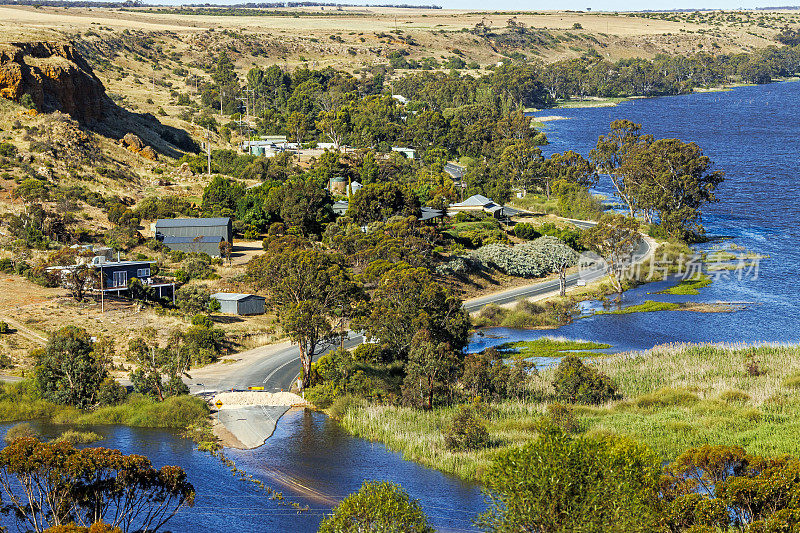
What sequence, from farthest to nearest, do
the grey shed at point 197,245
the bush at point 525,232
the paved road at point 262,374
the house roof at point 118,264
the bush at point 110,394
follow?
the bush at point 525,232
the grey shed at point 197,245
the house roof at point 118,264
the paved road at point 262,374
the bush at point 110,394

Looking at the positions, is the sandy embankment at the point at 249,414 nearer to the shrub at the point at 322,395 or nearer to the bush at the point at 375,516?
the shrub at the point at 322,395

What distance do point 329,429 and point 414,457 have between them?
6278 mm

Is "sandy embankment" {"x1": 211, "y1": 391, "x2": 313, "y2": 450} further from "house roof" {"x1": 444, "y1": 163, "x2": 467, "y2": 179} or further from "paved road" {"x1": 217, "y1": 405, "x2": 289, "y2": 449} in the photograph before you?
"house roof" {"x1": 444, "y1": 163, "x2": 467, "y2": 179}

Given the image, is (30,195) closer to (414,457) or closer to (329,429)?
(329,429)

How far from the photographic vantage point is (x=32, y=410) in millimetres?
46750

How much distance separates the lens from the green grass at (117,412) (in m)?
45.9

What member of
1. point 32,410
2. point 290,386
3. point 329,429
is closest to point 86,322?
point 32,410

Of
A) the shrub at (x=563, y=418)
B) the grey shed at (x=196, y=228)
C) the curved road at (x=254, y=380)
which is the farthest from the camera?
the grey shed at (x=196, y=228)

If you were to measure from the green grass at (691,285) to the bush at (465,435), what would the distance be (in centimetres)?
4106

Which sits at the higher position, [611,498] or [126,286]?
[611,498]

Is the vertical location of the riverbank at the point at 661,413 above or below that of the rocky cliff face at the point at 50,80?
below

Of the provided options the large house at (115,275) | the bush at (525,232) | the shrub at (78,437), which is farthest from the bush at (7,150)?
the bush at (525,232)

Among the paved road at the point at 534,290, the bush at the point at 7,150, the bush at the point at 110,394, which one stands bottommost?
the paved road at the point at 534,290

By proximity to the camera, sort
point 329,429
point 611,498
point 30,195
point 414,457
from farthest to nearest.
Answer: point 30,195 < point 329,429 < point 414,457 < point 611,498
